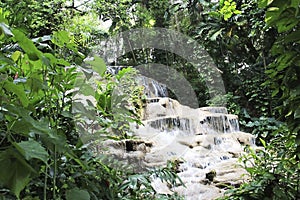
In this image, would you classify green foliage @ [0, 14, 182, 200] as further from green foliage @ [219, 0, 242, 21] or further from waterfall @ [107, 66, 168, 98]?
waterfall @ [107, 66, 168, 98]

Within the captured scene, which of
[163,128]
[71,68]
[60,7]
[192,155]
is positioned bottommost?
[192,155]

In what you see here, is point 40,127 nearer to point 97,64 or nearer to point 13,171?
point 13,171

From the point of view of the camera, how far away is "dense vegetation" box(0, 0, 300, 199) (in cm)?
55

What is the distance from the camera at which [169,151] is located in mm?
4176

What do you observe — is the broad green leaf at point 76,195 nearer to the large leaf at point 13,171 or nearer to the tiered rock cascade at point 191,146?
the large leaf at point 13,171

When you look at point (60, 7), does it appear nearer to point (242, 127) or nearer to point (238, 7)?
point (238, 7)

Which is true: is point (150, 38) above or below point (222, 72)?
above

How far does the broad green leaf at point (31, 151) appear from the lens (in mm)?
433

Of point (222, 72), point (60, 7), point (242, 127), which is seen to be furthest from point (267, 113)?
point (60, 7)

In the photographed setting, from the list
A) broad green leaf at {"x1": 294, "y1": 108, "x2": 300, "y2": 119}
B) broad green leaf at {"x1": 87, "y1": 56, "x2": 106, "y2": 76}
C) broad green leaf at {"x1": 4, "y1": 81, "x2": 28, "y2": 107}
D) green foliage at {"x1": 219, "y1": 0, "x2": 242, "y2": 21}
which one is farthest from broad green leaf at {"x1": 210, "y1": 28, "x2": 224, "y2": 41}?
broad green leaf at {"x1": 4, "y1": 81, "x2": 28, "y2": 107}

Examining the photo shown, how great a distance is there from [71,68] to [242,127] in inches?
222

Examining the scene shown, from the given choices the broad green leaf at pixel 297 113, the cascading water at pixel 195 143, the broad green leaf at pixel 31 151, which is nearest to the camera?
the broad green leaf at pixel 31 151

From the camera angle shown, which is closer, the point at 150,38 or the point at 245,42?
the point at 245,42

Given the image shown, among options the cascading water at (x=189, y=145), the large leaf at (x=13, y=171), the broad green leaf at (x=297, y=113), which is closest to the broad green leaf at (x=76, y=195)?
the large leaf at (x=13, y=171)
